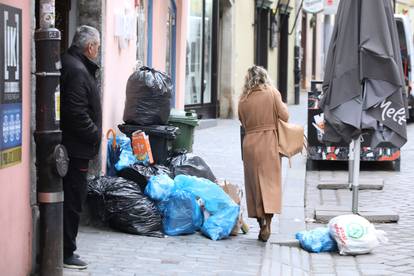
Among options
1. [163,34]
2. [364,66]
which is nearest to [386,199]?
[364,66]

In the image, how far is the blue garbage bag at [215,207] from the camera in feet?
25.9

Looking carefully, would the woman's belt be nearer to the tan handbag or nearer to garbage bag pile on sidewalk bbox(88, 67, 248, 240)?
the tan handbag

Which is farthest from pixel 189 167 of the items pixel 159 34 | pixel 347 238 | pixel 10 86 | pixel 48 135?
pixel 159 34

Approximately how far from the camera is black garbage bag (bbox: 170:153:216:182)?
873cm

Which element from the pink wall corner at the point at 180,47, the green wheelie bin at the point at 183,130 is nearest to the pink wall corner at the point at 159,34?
the pink wall corner at the point at 180,47

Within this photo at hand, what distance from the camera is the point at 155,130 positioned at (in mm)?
8898

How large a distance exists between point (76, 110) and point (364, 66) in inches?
129

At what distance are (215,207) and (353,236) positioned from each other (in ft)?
4.21

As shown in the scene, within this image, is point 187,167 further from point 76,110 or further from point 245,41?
point 245,41

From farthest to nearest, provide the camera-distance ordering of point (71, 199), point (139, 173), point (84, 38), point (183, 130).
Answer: point (183, 130)
point (139, 173)
point (84, 38)
point (71, 199)

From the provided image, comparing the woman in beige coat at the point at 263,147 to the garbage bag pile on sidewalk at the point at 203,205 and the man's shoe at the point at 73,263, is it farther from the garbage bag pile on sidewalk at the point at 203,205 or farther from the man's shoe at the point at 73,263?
the man's shoe at the point at 73,263

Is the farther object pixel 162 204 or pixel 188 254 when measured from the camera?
pixel 162 204

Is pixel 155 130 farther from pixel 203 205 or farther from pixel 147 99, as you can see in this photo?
pixel 203 205

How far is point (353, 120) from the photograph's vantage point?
27.6 feet
